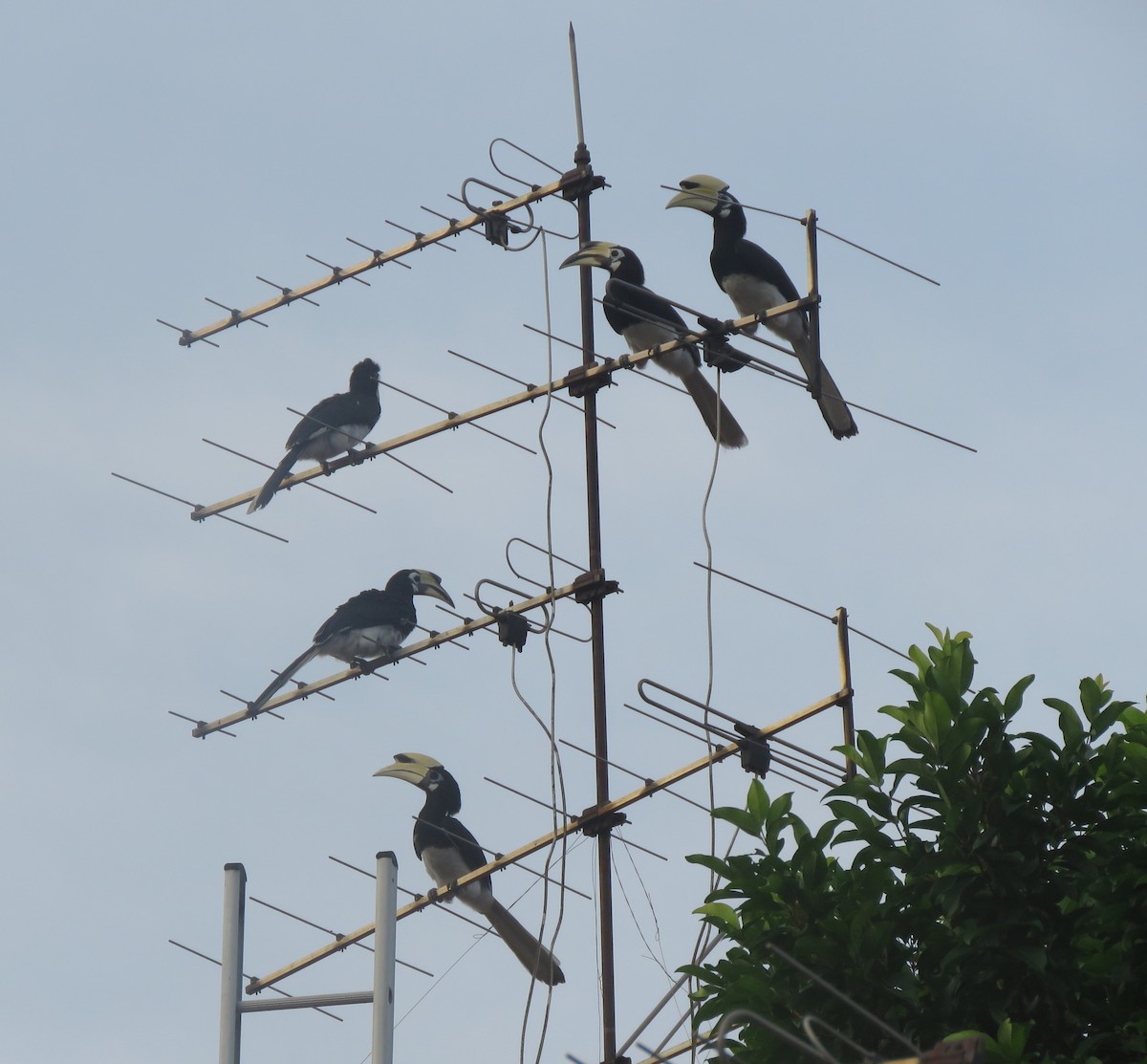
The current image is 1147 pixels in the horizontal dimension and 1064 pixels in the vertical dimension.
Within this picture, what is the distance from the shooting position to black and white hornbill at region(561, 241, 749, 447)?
36.1ft

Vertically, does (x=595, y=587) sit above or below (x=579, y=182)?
below

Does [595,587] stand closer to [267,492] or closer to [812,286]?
[812,286]

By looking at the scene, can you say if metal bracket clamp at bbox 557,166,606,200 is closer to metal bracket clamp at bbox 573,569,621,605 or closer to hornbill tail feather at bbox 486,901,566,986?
metal bracket clamp at bbox 573,569,621,605

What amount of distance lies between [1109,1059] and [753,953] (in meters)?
1.30

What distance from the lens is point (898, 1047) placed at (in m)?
7.22

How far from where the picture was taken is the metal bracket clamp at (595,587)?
1004 cm

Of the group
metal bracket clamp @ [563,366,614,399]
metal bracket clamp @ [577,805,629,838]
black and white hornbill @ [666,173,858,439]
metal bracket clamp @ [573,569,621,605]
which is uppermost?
black and white hornbill @ [666,173,858,439]

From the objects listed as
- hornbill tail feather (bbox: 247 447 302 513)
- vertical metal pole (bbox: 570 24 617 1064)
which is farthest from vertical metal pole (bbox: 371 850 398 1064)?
hornbill tail feather (bbox: 247 447 302 513)

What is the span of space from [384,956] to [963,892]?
2056 millimetres

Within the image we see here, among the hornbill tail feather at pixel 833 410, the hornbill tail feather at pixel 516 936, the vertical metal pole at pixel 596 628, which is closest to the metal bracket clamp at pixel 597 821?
the vertical metal pole at pixel 596 628

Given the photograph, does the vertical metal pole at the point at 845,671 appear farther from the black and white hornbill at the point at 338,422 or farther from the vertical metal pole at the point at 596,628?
the black and white hornbill at the point at 338,422

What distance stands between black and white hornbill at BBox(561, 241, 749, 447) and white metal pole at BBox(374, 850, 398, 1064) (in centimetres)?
359

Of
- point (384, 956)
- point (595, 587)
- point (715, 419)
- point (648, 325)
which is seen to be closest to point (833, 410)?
point (715, 419)

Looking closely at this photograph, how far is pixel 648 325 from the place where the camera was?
12.1 meters
